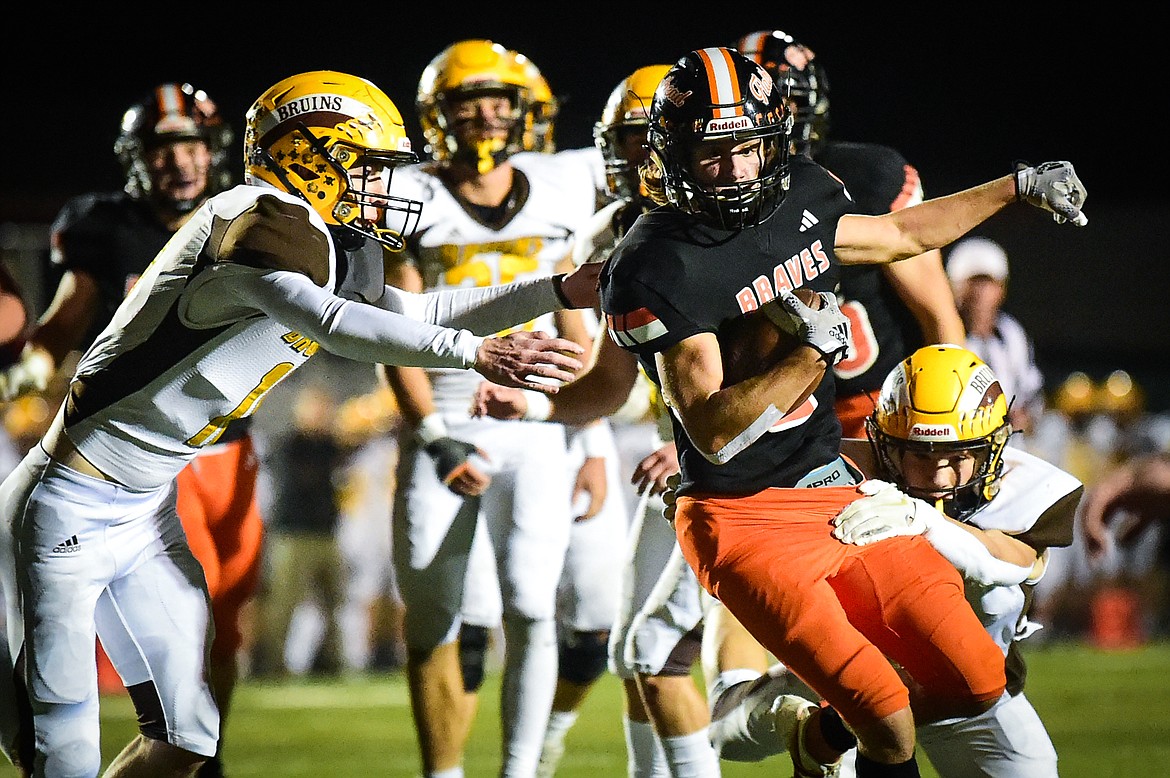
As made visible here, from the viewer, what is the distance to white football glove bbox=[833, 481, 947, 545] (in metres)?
3.00

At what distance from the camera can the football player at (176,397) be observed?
306 centimetres

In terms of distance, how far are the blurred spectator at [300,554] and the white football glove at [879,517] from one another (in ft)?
22.6

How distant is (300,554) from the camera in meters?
9.54

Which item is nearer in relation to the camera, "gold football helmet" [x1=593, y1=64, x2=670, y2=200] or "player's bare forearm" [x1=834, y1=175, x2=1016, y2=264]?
"player's bare forearm" [x1=834, y1=175, x2=1016, y2=264]

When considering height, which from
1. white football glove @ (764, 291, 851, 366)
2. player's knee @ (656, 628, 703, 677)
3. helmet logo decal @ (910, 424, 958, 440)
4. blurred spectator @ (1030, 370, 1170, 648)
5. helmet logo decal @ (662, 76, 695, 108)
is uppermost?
helmet logo decal @ (662, 76, 695, 108)

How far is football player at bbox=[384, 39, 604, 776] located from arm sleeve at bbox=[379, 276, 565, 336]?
67 cm

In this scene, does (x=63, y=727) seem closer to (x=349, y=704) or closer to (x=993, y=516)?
(x=993, y=516)

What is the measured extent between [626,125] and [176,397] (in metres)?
1.66

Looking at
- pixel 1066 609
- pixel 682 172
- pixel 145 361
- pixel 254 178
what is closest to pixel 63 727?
pixel 145 361

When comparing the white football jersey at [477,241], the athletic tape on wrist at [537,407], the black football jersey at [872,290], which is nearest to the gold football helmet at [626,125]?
the white football jersey at [477,241]

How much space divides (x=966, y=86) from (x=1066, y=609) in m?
9.07

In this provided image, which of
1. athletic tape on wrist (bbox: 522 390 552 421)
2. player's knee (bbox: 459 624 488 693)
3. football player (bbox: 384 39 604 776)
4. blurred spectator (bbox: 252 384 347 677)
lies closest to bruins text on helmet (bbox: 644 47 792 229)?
athletic tape on wrist (bbox: 522 390 552 421)

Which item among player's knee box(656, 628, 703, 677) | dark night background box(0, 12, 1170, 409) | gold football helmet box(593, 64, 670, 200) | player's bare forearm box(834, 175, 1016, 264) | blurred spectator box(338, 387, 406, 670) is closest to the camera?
player's bare forearm box(834, 175, 1016, 264)

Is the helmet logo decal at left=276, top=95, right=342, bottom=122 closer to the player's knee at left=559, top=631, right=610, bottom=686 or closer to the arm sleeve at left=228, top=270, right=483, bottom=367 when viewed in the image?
the arm sleeve at left=228, top=270, right=483, bottom=367
